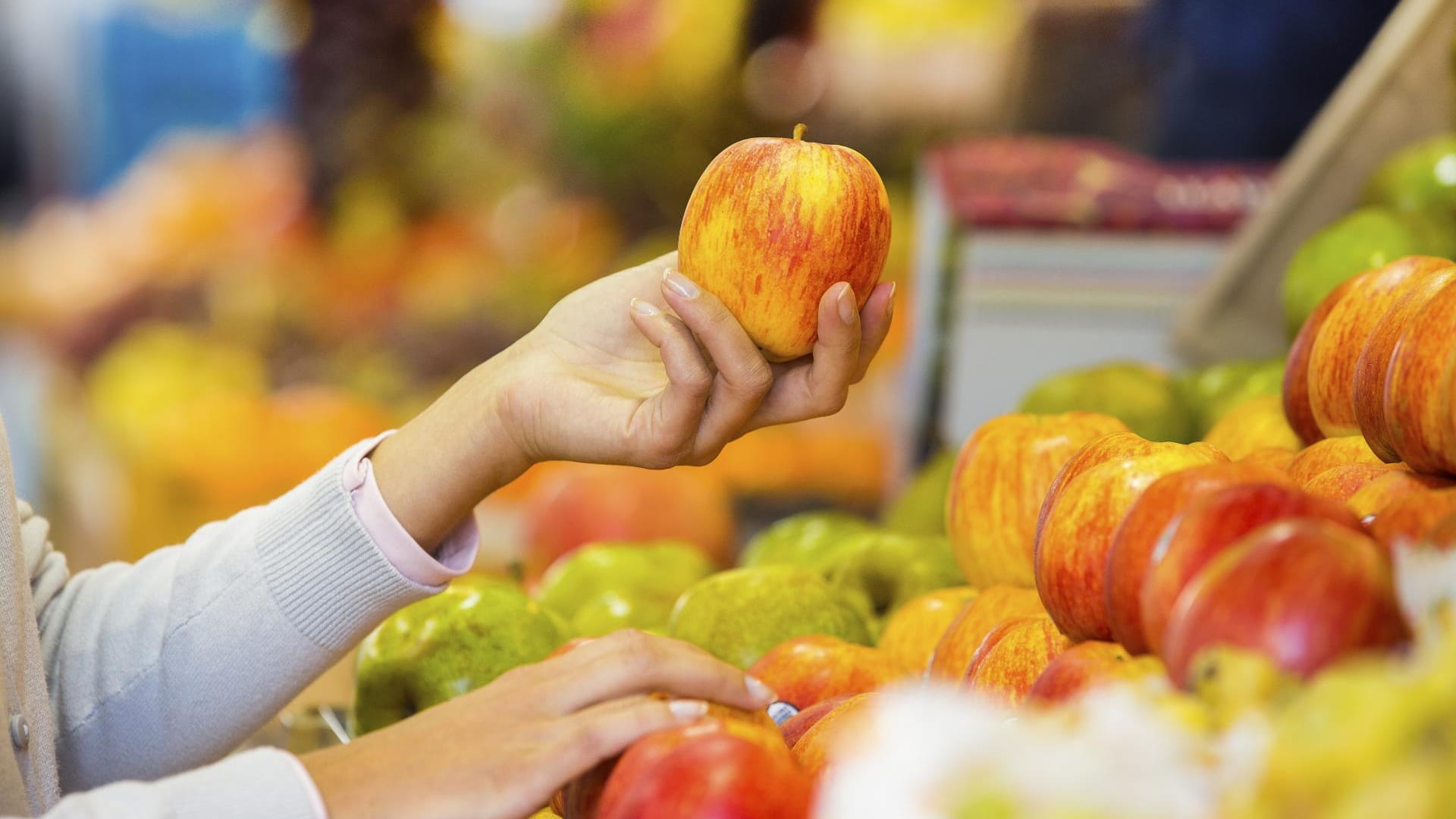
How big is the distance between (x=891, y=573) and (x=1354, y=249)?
64 centimetres

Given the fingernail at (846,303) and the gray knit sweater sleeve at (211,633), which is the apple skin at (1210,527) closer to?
the fingernail at (846,303)

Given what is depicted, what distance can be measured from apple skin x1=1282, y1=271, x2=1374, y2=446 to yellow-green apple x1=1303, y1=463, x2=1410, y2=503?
24cm

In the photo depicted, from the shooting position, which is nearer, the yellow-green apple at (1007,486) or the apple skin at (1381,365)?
the apple skin at (1381,365)

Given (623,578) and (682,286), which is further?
(623,578)

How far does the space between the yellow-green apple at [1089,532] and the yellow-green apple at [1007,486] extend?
439 millimetres

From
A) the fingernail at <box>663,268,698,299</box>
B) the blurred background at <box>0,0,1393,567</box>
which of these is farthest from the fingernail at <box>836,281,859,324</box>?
the blurred background at <box>0,0,1393,567</box>

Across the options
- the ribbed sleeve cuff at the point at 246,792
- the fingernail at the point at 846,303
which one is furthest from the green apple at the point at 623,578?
the ribbed sleeve cuff at the point at 246,792

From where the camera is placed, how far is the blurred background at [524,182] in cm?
287

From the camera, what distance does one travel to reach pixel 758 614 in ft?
4.58

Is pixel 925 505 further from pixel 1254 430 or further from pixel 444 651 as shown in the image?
pixel 444 651

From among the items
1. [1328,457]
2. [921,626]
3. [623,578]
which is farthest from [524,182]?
[1328,457]

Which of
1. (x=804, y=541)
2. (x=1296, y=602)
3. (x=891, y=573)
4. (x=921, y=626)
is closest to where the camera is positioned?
(x=1296, y=602)

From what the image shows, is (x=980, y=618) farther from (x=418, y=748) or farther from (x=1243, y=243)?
(x=1243, y=243)

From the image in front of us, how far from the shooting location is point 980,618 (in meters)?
1.12
